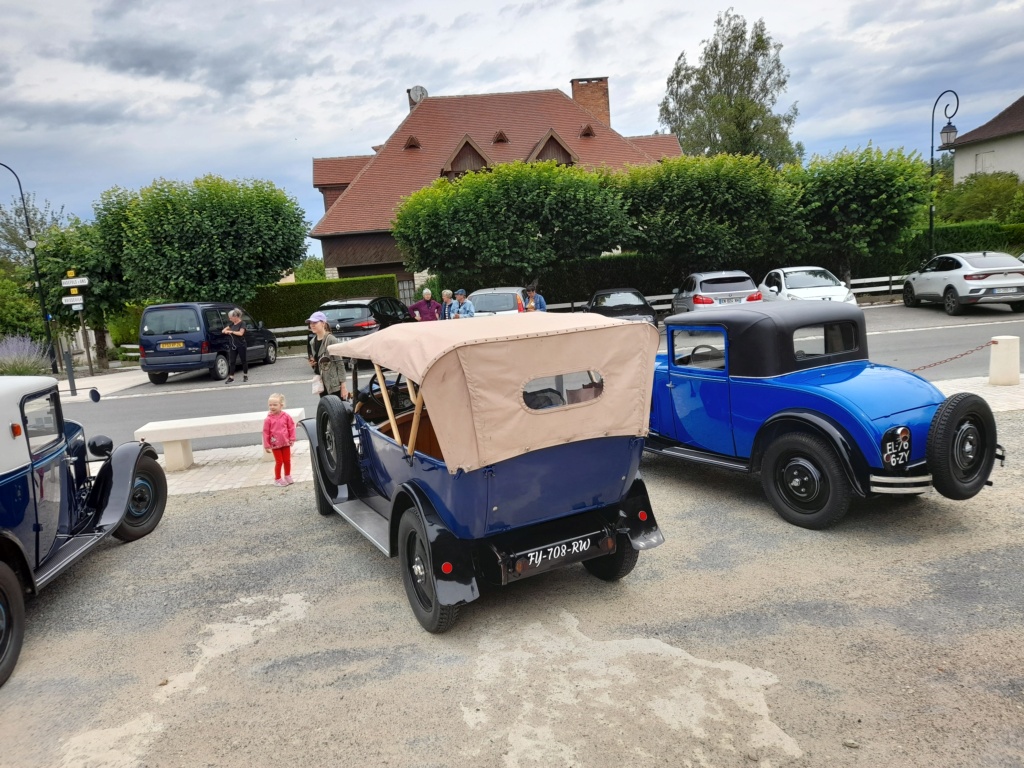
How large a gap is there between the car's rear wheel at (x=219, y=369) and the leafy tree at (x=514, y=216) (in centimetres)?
723

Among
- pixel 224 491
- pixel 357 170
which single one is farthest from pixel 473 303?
pixel 357 170

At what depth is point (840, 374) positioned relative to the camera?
6.16 meters

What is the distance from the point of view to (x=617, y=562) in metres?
5.11

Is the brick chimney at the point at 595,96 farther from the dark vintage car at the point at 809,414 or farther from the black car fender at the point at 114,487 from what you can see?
the black car fender at the point at 114,487

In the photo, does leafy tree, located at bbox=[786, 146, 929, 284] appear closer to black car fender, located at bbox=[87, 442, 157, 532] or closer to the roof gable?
the roof gable

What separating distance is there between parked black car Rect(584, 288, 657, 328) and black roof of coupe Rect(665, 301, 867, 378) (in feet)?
36.0

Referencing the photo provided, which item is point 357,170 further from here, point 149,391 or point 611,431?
point 611,431

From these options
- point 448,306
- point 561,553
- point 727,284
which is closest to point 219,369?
point 448,306

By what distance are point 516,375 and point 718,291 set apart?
14.9 metres

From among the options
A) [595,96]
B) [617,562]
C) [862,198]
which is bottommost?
[617,562]

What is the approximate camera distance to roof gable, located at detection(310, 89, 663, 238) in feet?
108

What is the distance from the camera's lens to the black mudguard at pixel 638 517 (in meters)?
4.92

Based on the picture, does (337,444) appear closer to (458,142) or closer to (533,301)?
(533,301)

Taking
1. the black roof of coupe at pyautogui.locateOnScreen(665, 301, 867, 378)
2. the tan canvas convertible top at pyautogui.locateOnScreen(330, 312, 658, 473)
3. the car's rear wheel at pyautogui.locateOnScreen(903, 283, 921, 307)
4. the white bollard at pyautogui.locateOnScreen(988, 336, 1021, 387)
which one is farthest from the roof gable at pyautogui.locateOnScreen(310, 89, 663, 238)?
the tan canvas convertible top at pyautogui.locateOnScreen(330, 312, 658, 473)
